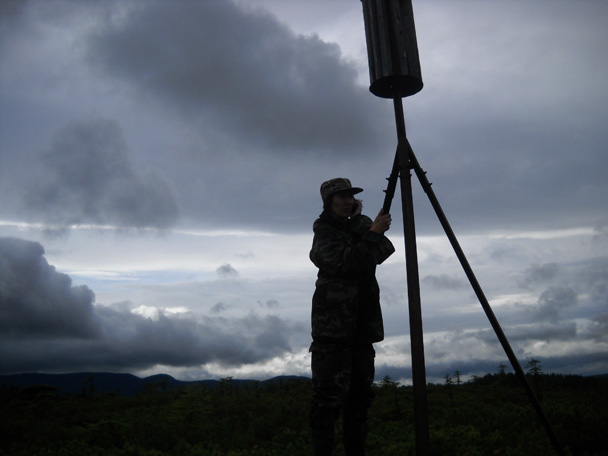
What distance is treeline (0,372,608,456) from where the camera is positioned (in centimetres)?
686

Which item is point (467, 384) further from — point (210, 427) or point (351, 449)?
point (351, 449)

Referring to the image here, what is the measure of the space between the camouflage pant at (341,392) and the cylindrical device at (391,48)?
111 inches

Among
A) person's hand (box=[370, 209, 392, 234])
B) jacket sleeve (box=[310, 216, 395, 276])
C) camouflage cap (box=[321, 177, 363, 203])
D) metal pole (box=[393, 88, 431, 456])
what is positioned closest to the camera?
metal pole (box=[393, 88, 431, 456])

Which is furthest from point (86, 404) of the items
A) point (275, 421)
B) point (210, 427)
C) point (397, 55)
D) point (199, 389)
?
point (397, 55)

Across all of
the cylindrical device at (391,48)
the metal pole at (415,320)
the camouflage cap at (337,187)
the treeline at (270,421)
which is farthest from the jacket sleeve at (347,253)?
the treeline at (270,421)

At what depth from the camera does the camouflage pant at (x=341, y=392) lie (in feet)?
15.3

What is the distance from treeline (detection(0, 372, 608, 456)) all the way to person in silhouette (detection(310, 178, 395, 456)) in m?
2.10

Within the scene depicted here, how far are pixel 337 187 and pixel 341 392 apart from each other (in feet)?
6.59

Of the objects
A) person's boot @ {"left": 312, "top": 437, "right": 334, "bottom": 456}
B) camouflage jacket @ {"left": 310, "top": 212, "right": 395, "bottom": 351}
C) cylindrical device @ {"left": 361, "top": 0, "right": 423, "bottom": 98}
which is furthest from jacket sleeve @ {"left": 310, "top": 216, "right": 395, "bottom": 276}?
cylindrical device @ {"left": 361, "top": 0, "right": 423, "bottom": 98}

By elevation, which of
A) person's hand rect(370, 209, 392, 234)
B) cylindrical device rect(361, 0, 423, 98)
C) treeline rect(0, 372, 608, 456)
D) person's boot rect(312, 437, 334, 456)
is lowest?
treeline rect(0, 372, 608, 456)

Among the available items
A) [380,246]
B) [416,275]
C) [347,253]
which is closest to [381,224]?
[380,246]

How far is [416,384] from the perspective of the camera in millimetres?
4691

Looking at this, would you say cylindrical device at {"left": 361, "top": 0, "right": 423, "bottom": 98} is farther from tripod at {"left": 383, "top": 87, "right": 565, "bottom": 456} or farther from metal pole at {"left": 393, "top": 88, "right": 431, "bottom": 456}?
metal pole at {"left": 393, "top": 88, "right": 431, "bottom": 456}

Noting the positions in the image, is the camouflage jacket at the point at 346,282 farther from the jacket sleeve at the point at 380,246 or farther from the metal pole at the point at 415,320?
the metal pole at the point at 415,320
